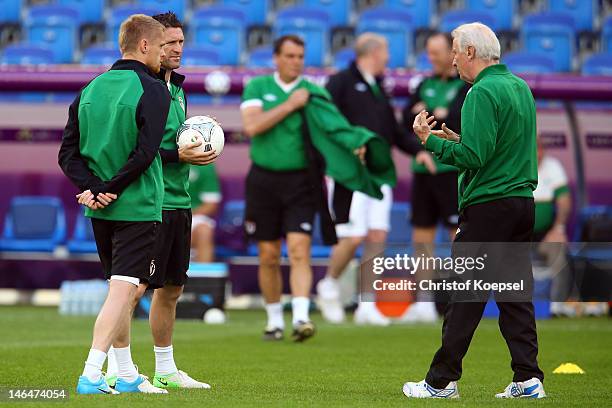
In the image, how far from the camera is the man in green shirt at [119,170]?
20.5 feet

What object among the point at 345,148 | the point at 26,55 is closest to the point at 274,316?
the point at 345,148

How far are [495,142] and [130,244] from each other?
192 cm

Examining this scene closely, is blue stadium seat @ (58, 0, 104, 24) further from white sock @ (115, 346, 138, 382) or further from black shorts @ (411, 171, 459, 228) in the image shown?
white sock @ (115, 346, 138, 382)

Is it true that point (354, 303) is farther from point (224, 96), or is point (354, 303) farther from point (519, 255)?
point (519, 255)

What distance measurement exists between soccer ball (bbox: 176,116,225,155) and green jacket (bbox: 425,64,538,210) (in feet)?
3.84

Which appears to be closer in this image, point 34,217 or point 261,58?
point 34,217

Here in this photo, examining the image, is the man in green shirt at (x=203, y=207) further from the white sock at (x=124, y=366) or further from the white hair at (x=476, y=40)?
the white hair at (x=476, y=40)

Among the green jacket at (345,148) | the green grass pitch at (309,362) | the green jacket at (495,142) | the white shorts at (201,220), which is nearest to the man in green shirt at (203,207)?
the white shorts at (201,220)

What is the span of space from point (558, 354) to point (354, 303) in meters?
5.60

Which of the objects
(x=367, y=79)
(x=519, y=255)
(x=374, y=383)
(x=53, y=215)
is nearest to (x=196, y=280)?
(x=367, y=79)

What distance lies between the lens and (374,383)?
7500 millimetres

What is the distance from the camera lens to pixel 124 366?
6695 millimetres

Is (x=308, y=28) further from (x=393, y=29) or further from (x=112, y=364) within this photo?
(x=112, y=364)

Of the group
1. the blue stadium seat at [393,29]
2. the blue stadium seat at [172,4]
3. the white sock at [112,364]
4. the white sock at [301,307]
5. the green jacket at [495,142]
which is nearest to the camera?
the green jacket at [495,142]
